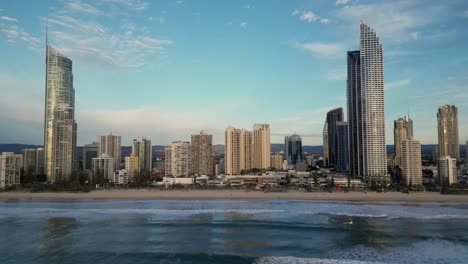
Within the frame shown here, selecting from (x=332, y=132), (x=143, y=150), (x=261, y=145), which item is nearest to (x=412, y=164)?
(x=261, y=145)

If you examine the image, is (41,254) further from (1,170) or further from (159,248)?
(1,170)

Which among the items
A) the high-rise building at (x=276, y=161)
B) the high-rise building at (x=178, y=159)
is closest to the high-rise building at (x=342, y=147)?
the high-rise building at (x=276, y=161)

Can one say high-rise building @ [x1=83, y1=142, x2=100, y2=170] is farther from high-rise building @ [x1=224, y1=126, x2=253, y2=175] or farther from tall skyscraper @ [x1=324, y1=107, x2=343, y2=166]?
tall skyscraper @ [x1=324, y1=107, x2=343, y2=166]

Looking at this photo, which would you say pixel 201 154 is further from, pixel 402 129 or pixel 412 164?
pixel 402 129

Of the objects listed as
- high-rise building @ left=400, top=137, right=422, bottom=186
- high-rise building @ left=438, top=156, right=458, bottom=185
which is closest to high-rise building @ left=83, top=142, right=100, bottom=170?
high-rise building @ left=400, top=137, right=422, bottom=186

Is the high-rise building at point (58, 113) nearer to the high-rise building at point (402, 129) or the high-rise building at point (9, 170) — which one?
the high-rise building at point (9, 170)
